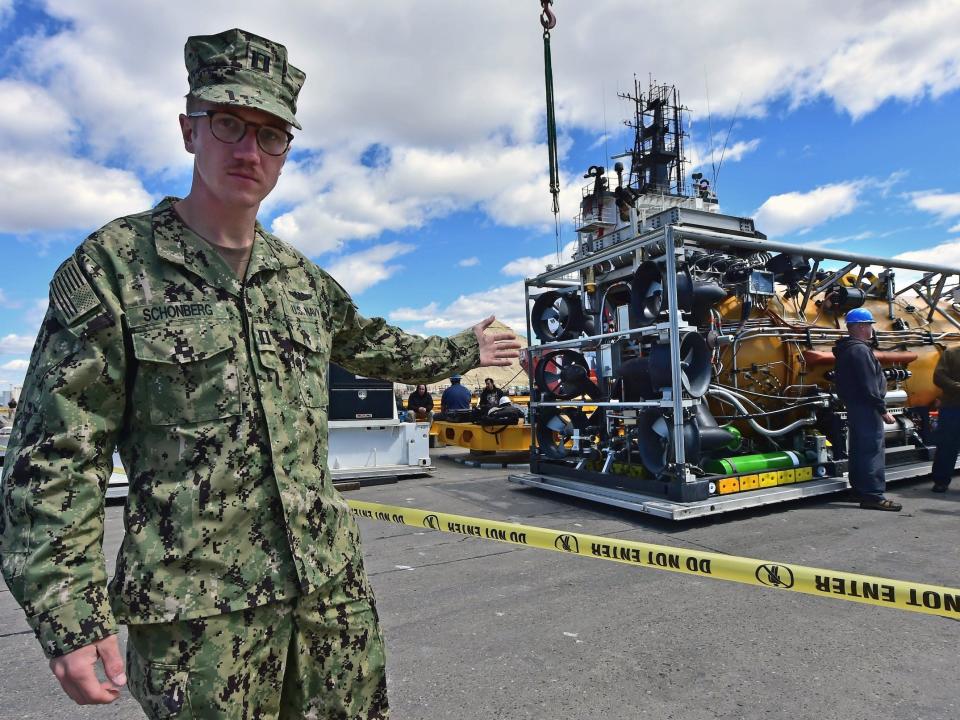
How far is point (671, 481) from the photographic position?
19.7 feet

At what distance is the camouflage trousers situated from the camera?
142cm

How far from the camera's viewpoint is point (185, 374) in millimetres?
1503

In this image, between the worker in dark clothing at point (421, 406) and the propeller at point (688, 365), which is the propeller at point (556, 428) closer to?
the propeller at point (688, 365)

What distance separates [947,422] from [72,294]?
874cm

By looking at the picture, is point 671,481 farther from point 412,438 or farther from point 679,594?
point 412,438

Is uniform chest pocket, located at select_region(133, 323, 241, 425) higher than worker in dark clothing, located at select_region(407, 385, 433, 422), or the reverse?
uniform chest pocket, located at select_region(133, 323, 241, 425)

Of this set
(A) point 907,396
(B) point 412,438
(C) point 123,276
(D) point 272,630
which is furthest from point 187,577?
(A) point 907,396

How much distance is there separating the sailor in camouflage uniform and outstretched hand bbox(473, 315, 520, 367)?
769mm

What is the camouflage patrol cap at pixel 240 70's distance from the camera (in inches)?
62.2

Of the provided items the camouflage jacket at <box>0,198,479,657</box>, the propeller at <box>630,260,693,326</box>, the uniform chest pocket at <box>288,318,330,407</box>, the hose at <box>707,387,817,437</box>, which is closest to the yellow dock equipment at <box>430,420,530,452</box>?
the hose at <box>707,387,817,437</box>

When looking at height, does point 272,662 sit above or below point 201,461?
below

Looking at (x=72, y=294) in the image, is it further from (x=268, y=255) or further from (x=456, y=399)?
(x=456, y=399)

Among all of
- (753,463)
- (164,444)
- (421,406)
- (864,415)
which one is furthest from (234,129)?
(421,406)

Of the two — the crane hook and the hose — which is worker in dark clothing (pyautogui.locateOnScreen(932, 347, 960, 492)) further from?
the crane hook
